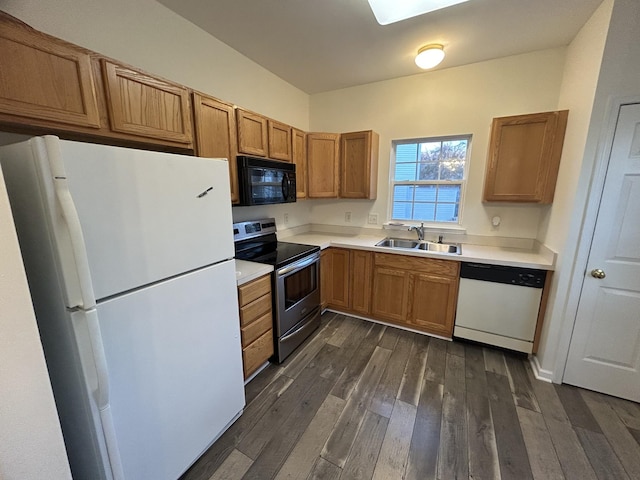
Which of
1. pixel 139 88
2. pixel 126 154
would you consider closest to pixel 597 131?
pixel 126 154

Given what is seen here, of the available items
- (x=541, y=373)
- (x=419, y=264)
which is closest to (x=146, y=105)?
(x=419, y=264)

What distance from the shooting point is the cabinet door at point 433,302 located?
7.99 ft

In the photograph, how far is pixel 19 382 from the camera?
69 cm

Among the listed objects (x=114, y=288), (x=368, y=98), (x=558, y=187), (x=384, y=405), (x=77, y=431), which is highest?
(x=368, y=98)

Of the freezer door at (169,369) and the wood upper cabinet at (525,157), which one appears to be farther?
the wood upper cabinet at (525,157)

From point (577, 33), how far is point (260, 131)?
263cm

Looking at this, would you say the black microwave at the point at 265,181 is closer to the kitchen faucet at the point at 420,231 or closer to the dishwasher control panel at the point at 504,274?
the kitchen faucet at the point at 420,231

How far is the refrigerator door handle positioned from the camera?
0.78m

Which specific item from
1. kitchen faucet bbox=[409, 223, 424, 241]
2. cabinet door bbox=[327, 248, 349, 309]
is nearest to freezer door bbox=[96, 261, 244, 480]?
cabinet door bbox=[327, 248, 349, 309]

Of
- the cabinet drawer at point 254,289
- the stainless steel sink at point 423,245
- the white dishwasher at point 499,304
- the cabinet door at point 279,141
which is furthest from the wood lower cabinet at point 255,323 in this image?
the white dishwasher at point 499,304

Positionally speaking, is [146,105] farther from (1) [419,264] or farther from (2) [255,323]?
(1) [419,264]

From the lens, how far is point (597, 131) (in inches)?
66.1

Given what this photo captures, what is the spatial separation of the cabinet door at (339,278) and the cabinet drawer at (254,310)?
1.09 metres

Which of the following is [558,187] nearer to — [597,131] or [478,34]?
[597,131]
